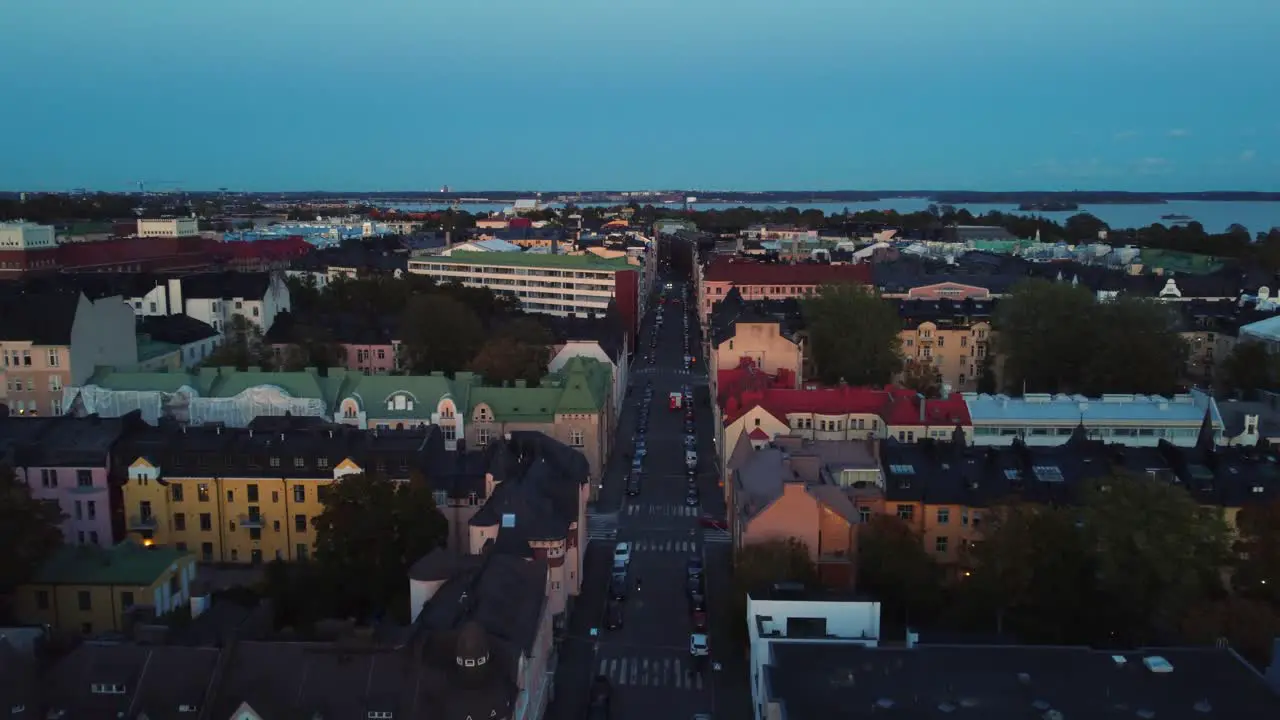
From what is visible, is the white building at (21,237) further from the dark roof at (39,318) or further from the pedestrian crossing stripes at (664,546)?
the pedestrian crossing stripes at (664,546)

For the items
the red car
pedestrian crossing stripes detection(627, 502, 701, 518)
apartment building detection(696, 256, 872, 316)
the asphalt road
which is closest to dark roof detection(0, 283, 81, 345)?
the asphalt road

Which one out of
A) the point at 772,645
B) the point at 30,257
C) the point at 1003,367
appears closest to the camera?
the point at 772,645

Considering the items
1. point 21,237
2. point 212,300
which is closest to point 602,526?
point 212,300

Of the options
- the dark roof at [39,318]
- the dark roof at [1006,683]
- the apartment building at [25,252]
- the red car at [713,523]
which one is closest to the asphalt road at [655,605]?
the red car at [713,523]

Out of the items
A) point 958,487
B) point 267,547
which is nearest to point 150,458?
point 267,547

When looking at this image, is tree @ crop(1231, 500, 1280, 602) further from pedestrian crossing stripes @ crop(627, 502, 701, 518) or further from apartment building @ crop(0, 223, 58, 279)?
apartment building @ crop(0, 223, 58, 279)

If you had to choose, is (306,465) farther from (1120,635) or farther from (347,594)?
(1120,635)

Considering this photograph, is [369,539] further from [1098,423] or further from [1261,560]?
[1098,423]
